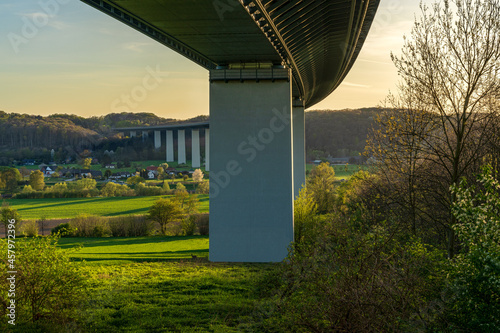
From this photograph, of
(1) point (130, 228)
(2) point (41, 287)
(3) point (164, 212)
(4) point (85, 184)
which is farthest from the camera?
(4) point (85, 184)

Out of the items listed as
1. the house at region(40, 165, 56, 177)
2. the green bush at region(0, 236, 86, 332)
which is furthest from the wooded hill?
the green bush at region(0, 236, 86, 332)

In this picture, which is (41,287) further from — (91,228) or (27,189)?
(27,189)

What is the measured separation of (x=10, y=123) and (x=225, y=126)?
152 feet

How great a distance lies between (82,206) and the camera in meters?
57.5

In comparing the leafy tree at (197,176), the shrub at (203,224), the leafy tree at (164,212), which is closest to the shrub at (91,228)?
the leafy tree at (164,212)

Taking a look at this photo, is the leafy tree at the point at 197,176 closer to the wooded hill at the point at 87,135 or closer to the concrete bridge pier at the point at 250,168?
the wooded hill at the point at 87,135

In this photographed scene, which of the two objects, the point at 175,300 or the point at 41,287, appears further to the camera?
the point at 175,300

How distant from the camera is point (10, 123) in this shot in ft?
185

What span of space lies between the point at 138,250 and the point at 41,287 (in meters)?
17.1

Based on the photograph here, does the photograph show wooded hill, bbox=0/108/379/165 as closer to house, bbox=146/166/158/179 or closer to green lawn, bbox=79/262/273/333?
house, bbox=146/166/158/179

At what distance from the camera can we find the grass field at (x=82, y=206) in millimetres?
50750

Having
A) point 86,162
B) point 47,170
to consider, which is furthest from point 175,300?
point 86,162

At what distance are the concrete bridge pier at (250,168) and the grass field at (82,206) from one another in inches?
1219

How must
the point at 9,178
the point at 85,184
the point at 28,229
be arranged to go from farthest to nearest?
the point at 85,184, the point at 9,178, the point at 28,229
